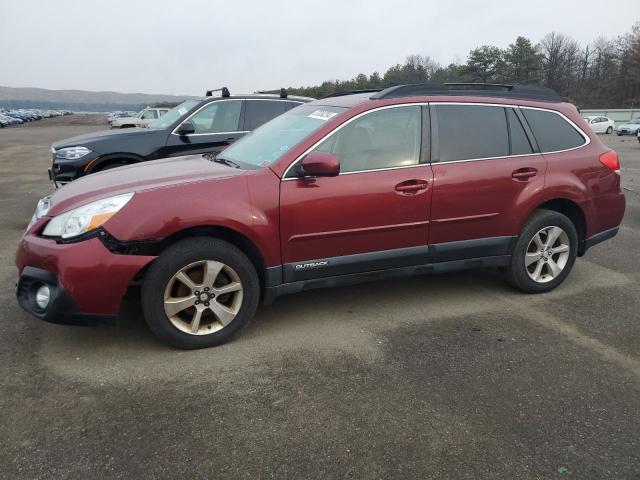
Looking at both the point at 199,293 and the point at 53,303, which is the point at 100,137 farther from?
the point at 199,293

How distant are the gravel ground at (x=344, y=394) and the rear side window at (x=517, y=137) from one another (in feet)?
4.16

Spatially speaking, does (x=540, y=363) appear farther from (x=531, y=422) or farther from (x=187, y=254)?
(x=187, y=254)

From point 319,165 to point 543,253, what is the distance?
230cm

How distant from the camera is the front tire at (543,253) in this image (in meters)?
4.38

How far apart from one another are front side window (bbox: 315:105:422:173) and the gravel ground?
1208 millimetres

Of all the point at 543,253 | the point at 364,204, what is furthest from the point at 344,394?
the point at 543,253

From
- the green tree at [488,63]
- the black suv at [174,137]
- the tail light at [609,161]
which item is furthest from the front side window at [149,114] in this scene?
the green tree at [488,63]

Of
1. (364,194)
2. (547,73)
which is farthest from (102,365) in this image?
(547,73)

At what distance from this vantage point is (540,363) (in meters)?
3.30

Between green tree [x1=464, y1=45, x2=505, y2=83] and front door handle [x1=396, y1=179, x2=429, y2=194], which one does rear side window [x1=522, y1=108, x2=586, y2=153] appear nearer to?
front door handle [x1=396, y1=179, x2=429, y2=194]

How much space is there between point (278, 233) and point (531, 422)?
1.91 meters

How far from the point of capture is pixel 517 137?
171 inches

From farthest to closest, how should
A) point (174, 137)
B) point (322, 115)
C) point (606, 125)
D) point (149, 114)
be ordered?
point (606, 125)
point (149, 114)
point (174, 137)
point (322, 115)

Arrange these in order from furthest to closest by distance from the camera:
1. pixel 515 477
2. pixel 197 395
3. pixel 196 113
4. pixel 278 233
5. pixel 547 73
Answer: pixel 547 73 < pixel 196 113 < pixel 278 233 < pixel 197 395 < pixel 515 477
